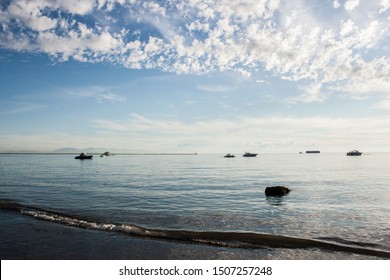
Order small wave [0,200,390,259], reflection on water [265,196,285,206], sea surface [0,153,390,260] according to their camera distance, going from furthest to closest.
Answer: reflection on water [265,196,285,206]
small wave [0,200,390,259]
sea surface [0,153,390,260]

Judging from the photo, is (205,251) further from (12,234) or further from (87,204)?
(87,204)

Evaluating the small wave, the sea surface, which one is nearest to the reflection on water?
the sea surface

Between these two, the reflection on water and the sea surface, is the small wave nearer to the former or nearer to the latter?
the sea surface

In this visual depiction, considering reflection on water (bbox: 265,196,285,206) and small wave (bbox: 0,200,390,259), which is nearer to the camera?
small wave (bbox: 0,200,390,259)

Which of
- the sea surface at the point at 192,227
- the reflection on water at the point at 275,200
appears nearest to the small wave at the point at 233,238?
the sea surface at the point at 192,227

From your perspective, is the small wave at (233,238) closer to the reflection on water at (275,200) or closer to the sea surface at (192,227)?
the sea surface at (192,227)

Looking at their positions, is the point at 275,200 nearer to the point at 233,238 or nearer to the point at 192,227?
the point at 192,227

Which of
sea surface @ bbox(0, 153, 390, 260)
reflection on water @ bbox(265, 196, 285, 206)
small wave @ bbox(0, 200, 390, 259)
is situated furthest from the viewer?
reflection on water @ bbox(265, 196, 285, 206)

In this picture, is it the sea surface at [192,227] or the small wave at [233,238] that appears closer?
the sea surface at [192,227]

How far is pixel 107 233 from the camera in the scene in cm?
1438

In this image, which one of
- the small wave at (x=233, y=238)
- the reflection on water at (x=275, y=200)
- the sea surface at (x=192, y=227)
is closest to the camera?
the sea surface at (x=192, y=227)

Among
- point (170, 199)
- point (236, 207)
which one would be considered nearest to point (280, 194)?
point (236, 207)

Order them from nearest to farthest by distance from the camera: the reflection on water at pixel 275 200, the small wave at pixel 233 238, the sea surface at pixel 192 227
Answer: the sea surface at pixel 192 227, the small wave at pixel 233 238, the reflection on water at pixel 275 200

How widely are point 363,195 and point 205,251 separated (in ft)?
79.8
